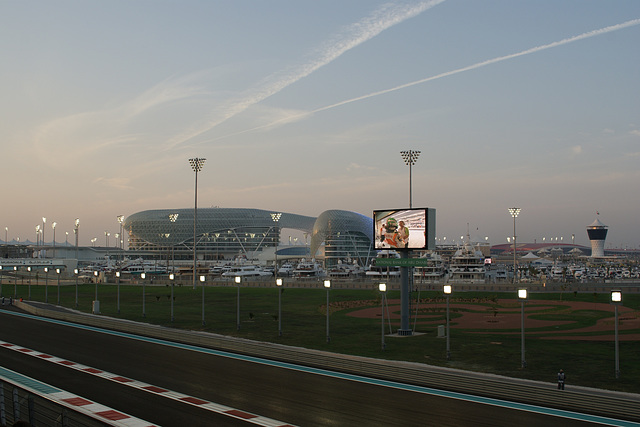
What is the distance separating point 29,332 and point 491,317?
1376 inches

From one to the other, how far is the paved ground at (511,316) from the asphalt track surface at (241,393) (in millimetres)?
18758

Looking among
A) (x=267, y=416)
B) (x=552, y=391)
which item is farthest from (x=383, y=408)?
(x=552, y=391)

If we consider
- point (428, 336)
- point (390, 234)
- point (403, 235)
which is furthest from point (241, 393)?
point (390, 234)

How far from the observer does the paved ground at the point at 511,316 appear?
38656mm

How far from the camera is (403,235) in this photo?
1448 inches

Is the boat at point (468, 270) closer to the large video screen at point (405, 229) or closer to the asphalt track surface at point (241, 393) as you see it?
the large video screen at point (405, 229)

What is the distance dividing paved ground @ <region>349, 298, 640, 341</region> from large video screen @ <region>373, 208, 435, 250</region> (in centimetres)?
827

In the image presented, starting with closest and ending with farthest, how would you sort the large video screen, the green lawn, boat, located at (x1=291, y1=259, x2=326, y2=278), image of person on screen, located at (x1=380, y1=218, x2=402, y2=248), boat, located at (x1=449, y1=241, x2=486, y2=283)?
the green lawn < the large video screen < image of person on screen, located at (x1=380, y1=218, x2=402, y2=248) < boat, located at (x1=449, y1=241, x2=486, y2=283) < boat, located at (x1=291, y1=259, x2=326, y2=278)

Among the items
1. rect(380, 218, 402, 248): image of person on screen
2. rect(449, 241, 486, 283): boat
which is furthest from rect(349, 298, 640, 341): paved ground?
rect(449, 241, 486, 283): boat

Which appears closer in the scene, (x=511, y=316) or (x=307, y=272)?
(x=511, y=316)

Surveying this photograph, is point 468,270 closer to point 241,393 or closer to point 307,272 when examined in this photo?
point 307,272

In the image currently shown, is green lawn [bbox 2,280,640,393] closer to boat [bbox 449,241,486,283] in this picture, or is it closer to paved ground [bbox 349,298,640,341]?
paved ground [bbox 349,298,640,341]

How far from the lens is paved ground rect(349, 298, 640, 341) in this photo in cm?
3866

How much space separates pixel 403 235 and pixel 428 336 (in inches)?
255
